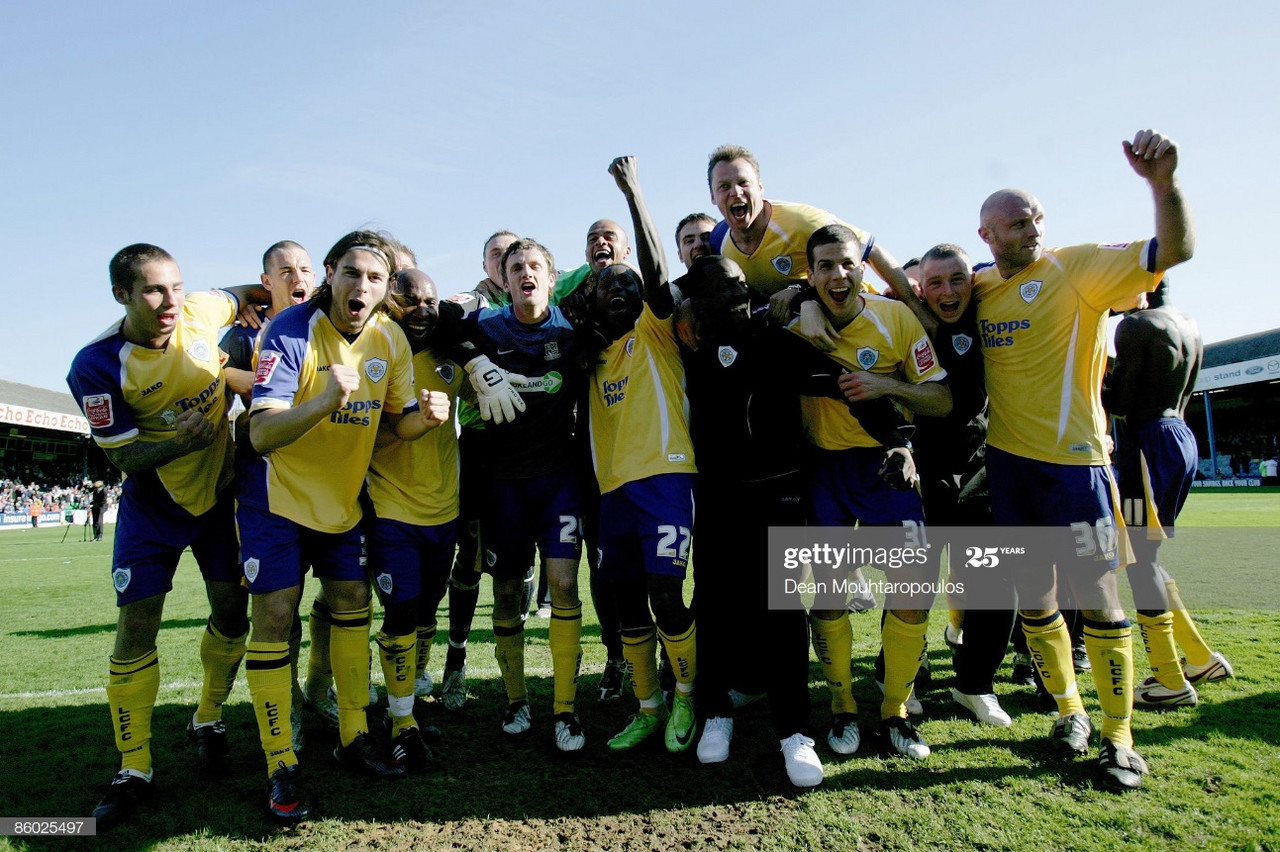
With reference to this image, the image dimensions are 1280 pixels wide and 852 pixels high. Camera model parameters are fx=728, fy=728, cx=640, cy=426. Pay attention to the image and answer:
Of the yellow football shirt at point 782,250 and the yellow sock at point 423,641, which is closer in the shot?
the yellow football shirt at point 782,250

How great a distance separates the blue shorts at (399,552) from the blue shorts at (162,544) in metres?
0.73

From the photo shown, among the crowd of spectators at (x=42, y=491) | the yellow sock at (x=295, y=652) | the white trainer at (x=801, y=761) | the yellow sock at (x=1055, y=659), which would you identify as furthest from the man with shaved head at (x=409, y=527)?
the crowd of spectators at (x=42, y=491)

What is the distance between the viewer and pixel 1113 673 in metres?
3.51

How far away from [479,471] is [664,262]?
1.79m

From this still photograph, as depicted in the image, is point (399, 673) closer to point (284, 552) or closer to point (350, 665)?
point (350, 665)

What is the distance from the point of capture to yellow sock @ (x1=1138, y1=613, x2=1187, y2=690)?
4.27 metres

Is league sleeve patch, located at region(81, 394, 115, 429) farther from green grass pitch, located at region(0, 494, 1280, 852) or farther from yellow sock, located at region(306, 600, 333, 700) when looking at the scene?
green grass pitch, located at region(0, 494, 1280, 852)

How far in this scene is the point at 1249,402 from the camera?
42.7 metres

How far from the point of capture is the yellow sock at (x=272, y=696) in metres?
3.36

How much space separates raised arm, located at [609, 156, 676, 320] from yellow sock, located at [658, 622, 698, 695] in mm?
1748

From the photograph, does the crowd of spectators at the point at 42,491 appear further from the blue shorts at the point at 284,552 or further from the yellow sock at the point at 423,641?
the blue shorts at the point at 284,552

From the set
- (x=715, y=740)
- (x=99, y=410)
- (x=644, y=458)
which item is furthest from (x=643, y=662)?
(x=99, y=410)

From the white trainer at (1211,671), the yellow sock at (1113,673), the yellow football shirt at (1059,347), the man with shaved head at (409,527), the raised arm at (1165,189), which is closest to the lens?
the raised arm at (1165,189)

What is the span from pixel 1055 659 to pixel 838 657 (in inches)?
43.8
